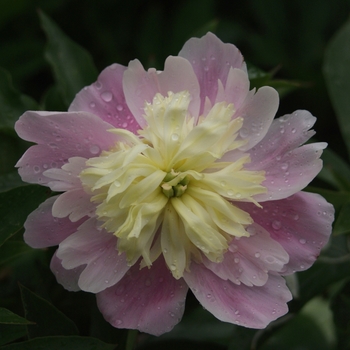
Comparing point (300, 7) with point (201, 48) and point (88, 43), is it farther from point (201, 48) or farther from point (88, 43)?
point (201, 48)

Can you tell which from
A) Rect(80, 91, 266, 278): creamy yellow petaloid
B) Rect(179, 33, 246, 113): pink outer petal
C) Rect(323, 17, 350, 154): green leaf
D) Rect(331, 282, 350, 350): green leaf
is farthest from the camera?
Rect(323, 17, 350, 154): green leaf

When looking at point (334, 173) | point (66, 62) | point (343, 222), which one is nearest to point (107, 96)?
point (66, 62)

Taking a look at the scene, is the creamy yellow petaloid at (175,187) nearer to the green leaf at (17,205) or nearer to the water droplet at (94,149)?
the water droplet at (94,149)

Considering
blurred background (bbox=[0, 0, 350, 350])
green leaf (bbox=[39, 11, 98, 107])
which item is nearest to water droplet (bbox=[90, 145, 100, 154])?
green leaf (bbox=[39, 11, 98, 107])

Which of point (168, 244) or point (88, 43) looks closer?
point (168, 244)

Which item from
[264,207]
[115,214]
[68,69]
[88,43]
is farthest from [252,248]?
[88,43]

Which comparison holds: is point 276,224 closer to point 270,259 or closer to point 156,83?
point 270,259

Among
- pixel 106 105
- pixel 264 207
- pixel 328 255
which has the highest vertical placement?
pixel 106 105

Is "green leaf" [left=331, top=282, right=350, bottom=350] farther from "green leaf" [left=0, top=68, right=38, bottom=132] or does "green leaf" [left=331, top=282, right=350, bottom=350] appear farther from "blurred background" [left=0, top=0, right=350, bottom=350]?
"green leaf" [left=0, top=68, right=38, bottom=132]

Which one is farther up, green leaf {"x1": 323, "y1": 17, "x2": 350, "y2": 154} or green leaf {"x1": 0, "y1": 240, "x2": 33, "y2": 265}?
green leaf {"x1": 0, "y1": 240, "x2": 33, "y2": 265}
